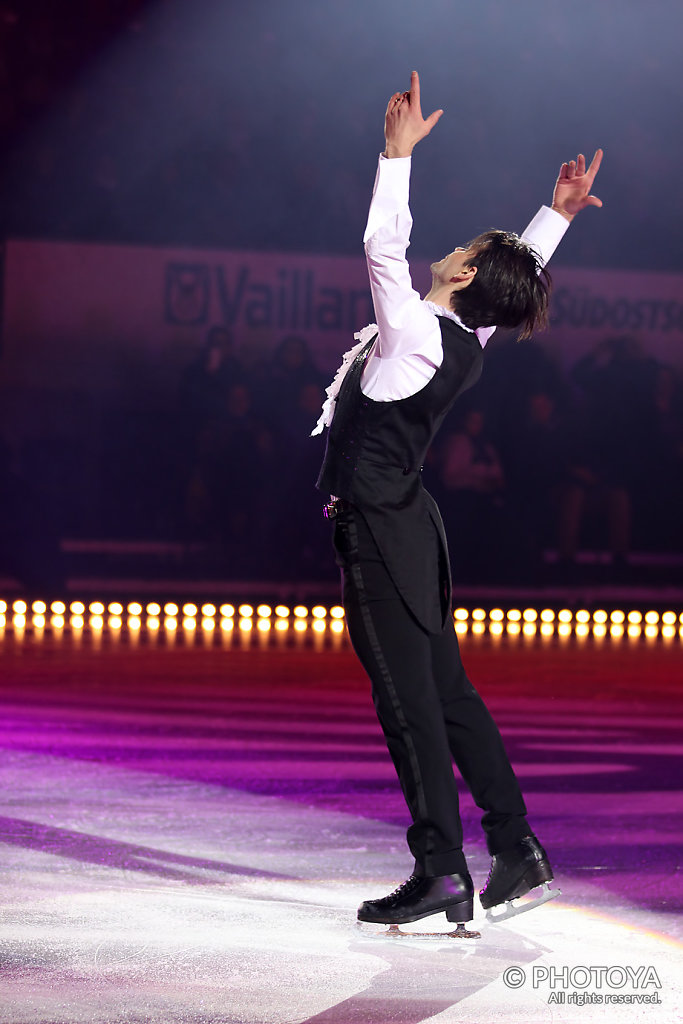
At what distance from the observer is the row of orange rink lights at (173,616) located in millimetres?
6387

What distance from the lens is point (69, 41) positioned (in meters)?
8.83

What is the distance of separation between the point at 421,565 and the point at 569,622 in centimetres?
475

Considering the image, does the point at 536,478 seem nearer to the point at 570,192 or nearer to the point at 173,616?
the point at 173,616

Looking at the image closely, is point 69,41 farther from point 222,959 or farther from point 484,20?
point 222,959

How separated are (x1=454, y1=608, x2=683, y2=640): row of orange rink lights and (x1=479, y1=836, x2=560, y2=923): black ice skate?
13.4 ft

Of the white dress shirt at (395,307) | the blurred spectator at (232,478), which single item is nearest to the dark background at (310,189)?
the blurred spectator at (232,478)

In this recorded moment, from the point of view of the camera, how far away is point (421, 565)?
2.31 m

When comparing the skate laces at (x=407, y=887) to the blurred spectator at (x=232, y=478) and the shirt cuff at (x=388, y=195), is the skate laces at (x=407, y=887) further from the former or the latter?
the blurred spectator at (x=232, y=478)

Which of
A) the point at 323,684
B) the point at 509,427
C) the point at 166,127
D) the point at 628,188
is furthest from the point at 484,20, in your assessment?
the point at 323,684

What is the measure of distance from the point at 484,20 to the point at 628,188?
1465 millimetres

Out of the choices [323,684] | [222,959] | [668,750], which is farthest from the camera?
[323,684]

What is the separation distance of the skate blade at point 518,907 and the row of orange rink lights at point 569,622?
160 inches

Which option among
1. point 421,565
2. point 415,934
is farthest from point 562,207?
point 415,934

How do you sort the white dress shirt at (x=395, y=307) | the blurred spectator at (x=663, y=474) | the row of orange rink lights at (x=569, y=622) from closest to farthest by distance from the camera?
the white dress shirt at (x=395, y=307), the row of orange rink lights at (x=569, y=622), the blurred spectator at (x=663, y=474)
